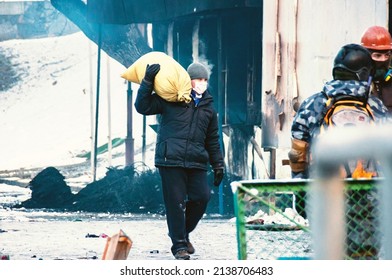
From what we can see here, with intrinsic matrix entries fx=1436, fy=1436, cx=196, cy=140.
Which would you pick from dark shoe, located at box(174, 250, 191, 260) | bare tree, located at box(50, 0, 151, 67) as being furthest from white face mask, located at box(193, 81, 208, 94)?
bare tree, located at box(50, 0, 151, 67)

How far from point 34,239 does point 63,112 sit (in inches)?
494

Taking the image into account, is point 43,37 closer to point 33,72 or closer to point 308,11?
point 33,72

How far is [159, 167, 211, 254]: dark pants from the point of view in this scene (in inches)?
390

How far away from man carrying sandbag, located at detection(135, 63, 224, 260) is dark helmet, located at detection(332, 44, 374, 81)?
7.76 feet

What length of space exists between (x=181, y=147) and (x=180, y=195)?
34 centimetres

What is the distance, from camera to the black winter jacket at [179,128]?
388 inches

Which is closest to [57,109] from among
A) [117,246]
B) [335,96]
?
[335,96]

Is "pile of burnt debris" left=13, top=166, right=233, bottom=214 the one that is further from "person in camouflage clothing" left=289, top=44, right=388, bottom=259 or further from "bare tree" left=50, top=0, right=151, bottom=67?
"person in camouflage clothing" left=289, top=44, right=388, bottom=259

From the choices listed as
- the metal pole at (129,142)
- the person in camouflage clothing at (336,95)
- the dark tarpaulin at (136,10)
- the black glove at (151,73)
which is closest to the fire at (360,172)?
the person in camouflage clothing at (336,95)

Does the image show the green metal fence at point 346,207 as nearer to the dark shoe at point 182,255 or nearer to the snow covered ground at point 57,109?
the dark shoe at point 182,255

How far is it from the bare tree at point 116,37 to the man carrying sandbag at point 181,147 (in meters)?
11.5

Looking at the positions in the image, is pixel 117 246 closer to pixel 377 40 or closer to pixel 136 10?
pixel 377 40
